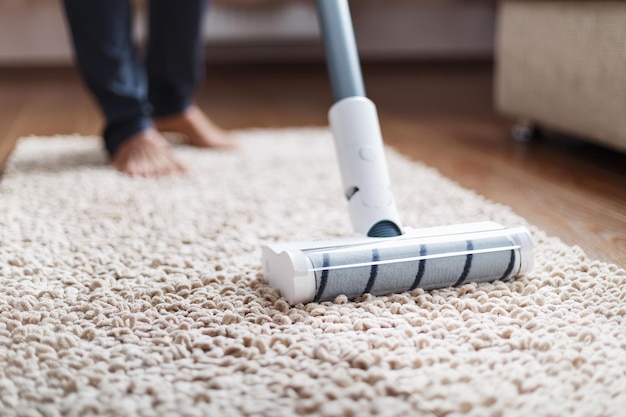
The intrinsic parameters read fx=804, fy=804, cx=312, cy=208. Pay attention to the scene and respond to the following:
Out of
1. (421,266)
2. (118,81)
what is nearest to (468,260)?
(421,266)

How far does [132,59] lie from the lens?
1683 mm

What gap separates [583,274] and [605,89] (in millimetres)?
699

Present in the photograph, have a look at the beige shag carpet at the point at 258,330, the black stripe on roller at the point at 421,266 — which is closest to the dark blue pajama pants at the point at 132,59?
the beige shag carpet at the point at 258,330

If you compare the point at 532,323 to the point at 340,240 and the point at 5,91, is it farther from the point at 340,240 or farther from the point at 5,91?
the point at 5,91

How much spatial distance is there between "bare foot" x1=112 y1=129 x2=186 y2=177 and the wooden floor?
13.0 inches

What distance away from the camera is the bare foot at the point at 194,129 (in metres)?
1.86

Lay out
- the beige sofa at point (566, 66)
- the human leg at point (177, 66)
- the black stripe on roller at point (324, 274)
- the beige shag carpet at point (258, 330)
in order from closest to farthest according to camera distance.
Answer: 1. the beige shag carpet at point (258, 330)
2. the black stripe on roller at point (324, 274)
3. the beige sofa at point (566, 66)
4. the human leg at point (177, 66)

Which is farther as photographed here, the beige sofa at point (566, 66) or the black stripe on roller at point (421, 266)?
the beige sofa at point (566, 66)

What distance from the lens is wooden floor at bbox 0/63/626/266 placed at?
1.28m

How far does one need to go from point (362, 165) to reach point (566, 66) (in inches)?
35.0

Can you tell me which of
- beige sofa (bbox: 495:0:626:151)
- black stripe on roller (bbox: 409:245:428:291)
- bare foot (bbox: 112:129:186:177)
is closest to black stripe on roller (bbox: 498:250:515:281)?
black stripe on roller (bbox: 409:245:428:291)

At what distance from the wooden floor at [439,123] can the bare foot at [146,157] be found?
33 cm

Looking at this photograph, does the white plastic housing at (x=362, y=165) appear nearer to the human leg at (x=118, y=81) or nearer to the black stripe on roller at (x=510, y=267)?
the black stripe on roller at (x=510, y=267)

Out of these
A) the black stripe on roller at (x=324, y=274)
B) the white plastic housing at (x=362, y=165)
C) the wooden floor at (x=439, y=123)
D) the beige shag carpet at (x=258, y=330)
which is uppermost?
the white plastic housing at (x=362, y=165)
